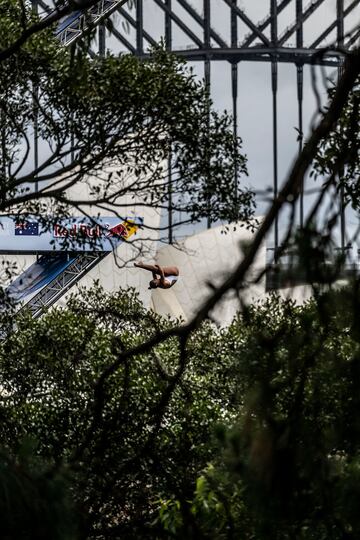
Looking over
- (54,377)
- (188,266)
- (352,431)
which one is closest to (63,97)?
(54,377)

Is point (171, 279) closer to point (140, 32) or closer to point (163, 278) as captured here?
point (163, 278)

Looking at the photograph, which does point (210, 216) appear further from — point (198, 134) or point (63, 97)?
point (63, 97)

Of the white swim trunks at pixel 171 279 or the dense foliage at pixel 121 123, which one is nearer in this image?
the dense foliage at pixel 121 123

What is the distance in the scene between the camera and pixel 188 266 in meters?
25.0

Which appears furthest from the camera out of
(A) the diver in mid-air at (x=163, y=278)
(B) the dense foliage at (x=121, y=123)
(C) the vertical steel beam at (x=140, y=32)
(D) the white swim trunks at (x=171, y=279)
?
(C) the vertical steel beam at (x=140, y=32)

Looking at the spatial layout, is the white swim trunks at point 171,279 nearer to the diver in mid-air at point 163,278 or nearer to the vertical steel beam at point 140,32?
the diver in mid-air at point 163,278

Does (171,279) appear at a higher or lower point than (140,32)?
lower

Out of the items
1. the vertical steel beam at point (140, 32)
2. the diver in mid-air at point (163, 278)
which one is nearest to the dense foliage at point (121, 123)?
the diver in mid-air at point (163, 278)

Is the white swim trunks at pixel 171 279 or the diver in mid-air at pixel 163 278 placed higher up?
the white swim trunks at pixel 171 279

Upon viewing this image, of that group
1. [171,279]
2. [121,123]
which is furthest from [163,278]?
[121,123]

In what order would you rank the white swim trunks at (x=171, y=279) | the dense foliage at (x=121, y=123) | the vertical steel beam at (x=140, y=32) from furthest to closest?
the vertical steel beam at (x=140, y=32)
the white swim trunks at (x=171, y=279)
the dense foliage at (x=121, y=123)

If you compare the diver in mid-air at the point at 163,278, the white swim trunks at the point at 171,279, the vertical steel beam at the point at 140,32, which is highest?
the vertical steel beam at the point at 140,32

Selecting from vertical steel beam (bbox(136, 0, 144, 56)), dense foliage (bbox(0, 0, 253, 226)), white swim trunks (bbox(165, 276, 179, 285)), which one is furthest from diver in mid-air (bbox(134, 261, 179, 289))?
dense foliage (bbox(0, 0, 253, 226))

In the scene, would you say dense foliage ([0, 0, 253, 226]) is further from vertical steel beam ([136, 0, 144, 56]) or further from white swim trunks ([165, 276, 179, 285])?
vertical steel beam ([136, 0, 144, 56])
